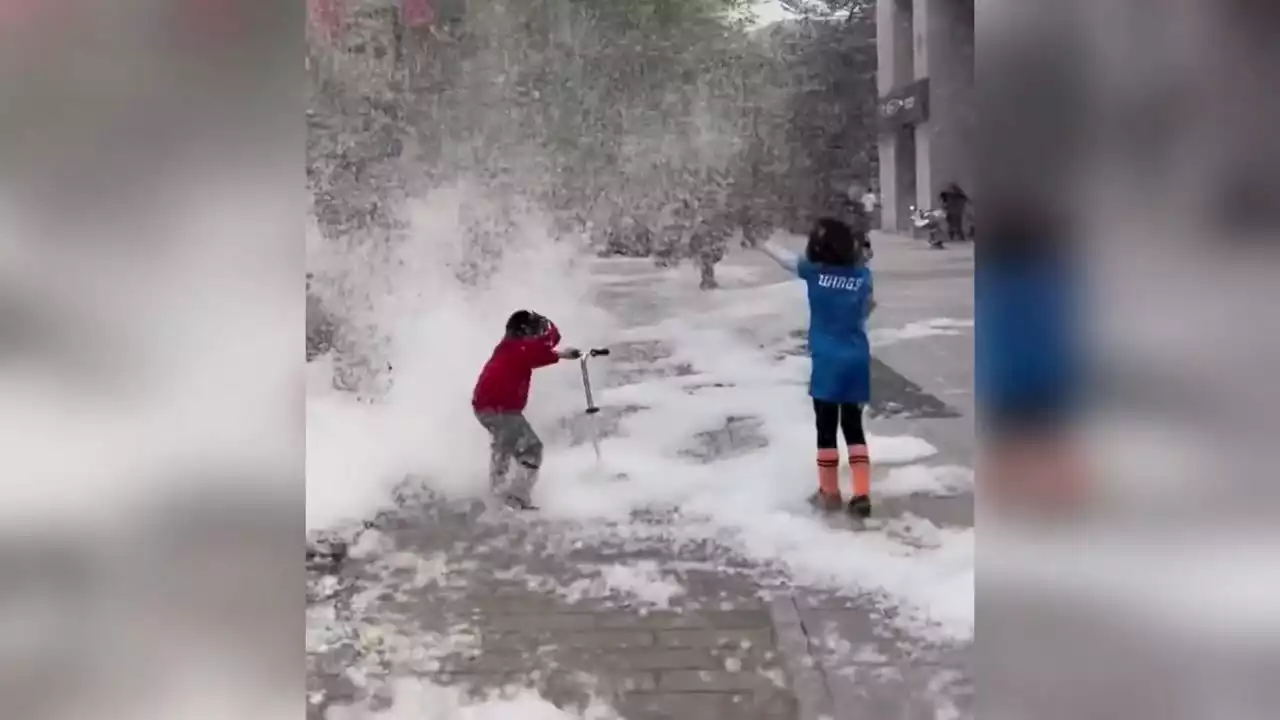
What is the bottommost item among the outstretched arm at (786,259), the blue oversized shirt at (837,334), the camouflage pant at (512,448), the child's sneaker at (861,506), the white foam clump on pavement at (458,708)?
the white foam clump on pavement at (458,708)

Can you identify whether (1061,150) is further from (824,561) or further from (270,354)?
(270,354)

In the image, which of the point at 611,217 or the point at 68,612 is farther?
the point at 611,217

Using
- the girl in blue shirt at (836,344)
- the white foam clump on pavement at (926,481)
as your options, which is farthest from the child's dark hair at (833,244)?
the white foam clump on pavement at (926,481)

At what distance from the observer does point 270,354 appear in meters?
0.95

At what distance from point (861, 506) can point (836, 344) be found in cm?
17

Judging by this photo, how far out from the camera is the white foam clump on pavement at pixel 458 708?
92 cm

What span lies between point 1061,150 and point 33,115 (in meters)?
0.93

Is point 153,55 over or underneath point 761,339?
over

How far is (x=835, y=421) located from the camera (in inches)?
39.9

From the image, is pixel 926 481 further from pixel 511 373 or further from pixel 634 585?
pixel 511 373

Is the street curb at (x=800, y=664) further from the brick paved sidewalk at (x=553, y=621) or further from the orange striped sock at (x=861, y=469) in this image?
the orange striped sock at (x=861, y=469)

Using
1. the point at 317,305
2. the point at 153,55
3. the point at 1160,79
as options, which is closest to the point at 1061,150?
the point at 1160,79

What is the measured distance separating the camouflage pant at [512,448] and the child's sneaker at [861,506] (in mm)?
326

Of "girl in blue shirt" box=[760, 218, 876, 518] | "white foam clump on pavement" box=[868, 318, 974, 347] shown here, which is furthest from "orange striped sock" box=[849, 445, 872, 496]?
"white foam clump on pavement" box=[868, 318, 974, 347]
